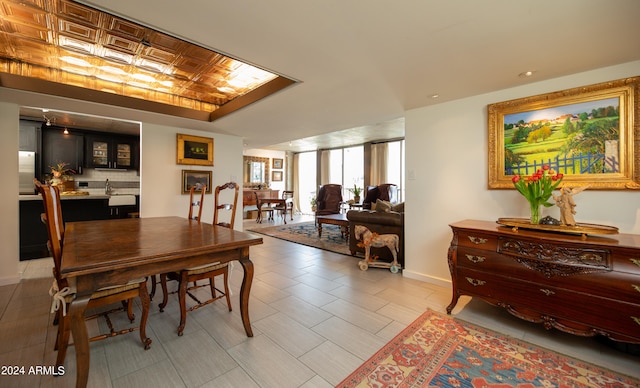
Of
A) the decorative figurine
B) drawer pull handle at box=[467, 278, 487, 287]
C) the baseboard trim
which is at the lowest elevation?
the baseboard trim

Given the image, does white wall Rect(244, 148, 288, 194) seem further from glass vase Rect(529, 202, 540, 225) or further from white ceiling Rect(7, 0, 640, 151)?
glass vase Rect(529, 202, 540, 225)

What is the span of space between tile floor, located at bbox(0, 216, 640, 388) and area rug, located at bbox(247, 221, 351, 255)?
5.91ft

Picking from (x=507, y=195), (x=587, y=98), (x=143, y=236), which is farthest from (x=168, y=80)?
(x=587, y=98)

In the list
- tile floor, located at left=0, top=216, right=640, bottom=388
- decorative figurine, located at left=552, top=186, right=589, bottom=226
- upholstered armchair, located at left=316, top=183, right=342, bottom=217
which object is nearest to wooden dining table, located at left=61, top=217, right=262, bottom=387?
tile floor, located at left=0, top=216, right=640, bottom=388

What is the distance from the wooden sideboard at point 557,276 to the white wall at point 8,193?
16.2 feet

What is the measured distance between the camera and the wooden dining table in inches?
49.8

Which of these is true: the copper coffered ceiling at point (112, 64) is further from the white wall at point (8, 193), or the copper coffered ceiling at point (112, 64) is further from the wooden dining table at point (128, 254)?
the wooden dining table at point (128, 254)

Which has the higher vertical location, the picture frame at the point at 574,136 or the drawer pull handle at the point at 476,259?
the picture frame at the point at 574,136

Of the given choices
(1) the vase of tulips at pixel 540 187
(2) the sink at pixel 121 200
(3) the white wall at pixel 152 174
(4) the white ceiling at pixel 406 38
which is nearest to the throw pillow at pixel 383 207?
(4) the white ceiling at pixel 406 38

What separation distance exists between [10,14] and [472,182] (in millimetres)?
4327

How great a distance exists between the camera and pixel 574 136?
7.18ft

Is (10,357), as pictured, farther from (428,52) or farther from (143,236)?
(428,52)

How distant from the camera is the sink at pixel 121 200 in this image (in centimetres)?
466

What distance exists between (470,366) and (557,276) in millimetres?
916
